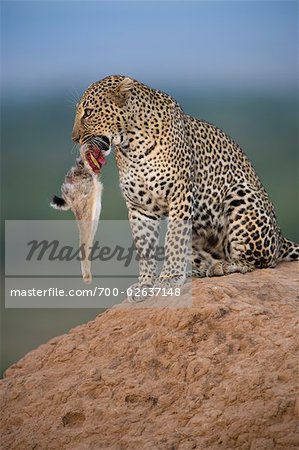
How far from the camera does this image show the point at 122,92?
587 inches

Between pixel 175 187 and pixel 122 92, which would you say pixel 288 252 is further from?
pixel 122 92

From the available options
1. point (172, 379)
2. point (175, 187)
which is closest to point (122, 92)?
point (175, 187)

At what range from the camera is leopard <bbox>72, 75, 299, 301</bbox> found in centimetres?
1481

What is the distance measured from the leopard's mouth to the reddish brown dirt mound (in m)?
1.58

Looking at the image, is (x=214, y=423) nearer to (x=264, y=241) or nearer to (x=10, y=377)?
(x=10, y=377)

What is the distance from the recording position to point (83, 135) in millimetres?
14828

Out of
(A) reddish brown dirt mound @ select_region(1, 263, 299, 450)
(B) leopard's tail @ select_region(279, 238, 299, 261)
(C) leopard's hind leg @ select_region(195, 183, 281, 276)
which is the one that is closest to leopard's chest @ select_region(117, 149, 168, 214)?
(C) leopard's hind leg @ select_region(195, 183, 281, 276)

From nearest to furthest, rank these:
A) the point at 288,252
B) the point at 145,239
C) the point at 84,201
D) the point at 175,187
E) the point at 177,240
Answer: the point at 177,240 → the point at 175,187 → the point at 145,239 → the point at 84,201 → the point at 288,252

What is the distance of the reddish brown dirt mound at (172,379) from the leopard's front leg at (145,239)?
110 centimetres

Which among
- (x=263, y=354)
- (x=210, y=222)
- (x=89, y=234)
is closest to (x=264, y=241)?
(x=210, y=222)

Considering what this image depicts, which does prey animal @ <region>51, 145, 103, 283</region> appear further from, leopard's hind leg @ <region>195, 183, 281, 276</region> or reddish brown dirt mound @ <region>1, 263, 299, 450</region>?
reddish brown dirt mound @ <region>1, 263, 299, 450</region>

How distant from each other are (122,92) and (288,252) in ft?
7.84

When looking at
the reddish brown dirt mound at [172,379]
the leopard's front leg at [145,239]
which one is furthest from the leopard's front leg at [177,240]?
the reddish brown dirt mound at [172,379]

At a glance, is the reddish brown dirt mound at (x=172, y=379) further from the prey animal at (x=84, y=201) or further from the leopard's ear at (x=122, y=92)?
the leopard's ear at (x=122, y=92)
